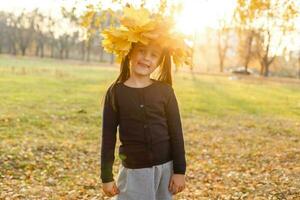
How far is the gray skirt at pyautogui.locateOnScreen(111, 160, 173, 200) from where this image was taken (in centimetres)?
364

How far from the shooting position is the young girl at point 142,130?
3.62 m

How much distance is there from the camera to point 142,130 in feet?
11.9

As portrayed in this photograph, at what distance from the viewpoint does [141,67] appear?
3.68m

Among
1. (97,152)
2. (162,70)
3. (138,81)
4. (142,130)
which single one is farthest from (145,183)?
(97,152)

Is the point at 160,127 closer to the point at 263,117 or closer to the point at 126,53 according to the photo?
the point at 126,53

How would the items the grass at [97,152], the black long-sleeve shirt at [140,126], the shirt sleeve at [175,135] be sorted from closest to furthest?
the black long-sleeve shirt at [140,126]
the shirt sleeve at [175,135]
the grass at [97,152]

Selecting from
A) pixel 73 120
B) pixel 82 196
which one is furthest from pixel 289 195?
pixel 73 120

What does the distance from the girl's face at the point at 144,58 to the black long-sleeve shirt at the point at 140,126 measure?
128mm

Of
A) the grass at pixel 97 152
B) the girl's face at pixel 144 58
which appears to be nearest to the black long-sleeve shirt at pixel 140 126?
the girl's face at pixel 144 58

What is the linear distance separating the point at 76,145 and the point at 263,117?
11.4 metres

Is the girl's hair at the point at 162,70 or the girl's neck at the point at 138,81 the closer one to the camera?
the girl's neck at the point at 138,81

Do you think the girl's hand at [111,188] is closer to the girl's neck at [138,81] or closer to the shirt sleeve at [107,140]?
the shirt sleeve at [107,140]

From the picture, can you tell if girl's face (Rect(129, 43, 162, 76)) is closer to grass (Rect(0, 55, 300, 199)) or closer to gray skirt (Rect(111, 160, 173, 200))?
gray skirt (Rect(111, 160, 173, 200))

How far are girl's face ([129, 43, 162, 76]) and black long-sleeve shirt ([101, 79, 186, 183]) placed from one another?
13 cm
